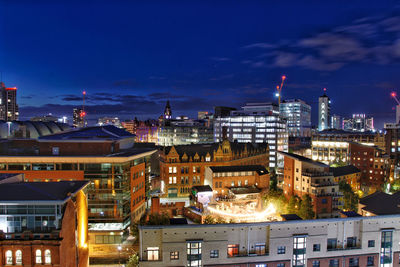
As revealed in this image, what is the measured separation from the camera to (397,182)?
106 metres

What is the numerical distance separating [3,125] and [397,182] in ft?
467

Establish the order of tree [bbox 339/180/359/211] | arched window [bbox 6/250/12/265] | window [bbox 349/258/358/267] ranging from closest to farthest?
arched window [bbox 6/250/12/265]
window [bbox 349/258/358/267]
tree [bbox 339/180/359/211]

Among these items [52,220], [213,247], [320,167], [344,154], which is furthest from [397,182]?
[52,220]

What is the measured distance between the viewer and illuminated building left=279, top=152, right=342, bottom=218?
7250cm

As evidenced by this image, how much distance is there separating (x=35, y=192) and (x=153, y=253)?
60.0ft

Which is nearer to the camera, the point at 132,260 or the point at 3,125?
the point at 132,260

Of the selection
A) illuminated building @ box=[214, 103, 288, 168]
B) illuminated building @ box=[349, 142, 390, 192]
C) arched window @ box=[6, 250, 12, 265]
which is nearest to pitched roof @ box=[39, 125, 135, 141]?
arched window @ box=[6, 250, 12, 265]

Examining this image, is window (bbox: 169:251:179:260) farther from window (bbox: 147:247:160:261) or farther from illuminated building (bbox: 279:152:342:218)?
illuminated building (bbox: 279:152:342:218)

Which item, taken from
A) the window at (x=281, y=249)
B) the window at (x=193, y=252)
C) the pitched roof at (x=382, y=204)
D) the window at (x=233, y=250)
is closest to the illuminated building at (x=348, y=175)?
the pitched roof at (x=382, y=204)

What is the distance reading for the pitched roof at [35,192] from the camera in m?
38.7

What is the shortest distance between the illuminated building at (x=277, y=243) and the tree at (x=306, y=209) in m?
20.5

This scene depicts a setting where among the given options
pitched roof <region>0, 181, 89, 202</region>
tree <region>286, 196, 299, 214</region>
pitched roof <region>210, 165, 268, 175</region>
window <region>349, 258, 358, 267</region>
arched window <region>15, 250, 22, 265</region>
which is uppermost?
pitched roof <region>0, 181, 89, 202</region>

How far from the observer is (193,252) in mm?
41188

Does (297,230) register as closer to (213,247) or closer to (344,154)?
(213,247)
